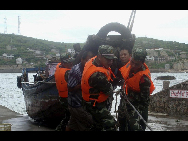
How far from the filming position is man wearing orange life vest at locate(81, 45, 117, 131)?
4004 millimetres

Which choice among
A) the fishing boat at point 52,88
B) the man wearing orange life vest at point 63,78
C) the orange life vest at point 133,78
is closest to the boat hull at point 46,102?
the fishing boat at point 52,88

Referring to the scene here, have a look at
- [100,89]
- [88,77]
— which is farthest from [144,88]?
[88,77]

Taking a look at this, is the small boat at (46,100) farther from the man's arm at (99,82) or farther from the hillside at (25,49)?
the hillside at (25,49)

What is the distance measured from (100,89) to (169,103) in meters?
8.92

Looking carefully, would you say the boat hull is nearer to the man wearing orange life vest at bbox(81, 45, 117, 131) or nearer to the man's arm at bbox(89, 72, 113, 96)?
the man wearing orange life vest at bbox(81, 45, 117, 131)

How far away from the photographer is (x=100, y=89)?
13.2ft

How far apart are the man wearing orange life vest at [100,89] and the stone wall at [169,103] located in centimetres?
849

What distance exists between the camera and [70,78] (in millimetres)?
5391

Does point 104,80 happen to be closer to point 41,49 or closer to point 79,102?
point 79,102

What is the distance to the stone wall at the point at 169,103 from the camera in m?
12.0

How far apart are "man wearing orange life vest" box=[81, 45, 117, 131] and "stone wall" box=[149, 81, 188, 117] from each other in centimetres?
849

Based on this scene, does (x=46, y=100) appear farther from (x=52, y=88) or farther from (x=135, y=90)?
(x=135, y=90)
